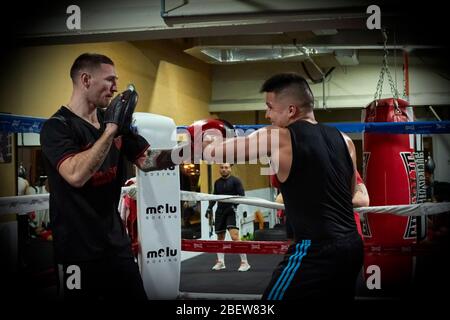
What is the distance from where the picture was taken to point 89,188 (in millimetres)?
2041

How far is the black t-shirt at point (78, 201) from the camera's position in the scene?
200 centimetres

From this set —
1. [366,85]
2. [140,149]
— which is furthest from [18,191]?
[366,85]

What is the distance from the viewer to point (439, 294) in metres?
3.69

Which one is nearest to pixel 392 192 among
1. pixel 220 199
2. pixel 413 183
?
pixel 413 183

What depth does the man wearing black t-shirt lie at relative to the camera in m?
1.96

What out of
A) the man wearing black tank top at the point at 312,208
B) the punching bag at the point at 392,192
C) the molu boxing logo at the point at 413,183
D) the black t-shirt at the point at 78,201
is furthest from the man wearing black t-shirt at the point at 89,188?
the molu boxing logo at the point at 413,183

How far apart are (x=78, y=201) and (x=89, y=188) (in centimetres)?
7

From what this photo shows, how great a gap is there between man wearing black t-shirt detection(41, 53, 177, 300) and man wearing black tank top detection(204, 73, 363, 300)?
1.53 ft

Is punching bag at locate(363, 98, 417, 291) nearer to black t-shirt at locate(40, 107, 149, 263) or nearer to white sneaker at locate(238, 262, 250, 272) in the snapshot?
black t-shirt at locate(40, 107, 149, 263)

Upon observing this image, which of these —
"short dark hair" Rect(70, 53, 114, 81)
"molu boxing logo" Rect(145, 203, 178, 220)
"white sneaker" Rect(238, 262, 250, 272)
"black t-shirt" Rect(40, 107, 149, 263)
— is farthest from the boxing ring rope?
"white sneaker" Rect(238, 262, 250, 272)

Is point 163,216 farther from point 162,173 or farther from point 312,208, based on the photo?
point 312,208

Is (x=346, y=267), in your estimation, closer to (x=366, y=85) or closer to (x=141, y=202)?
(x=141, y=202)

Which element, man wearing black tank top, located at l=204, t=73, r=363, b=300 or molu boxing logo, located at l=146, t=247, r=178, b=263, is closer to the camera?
man wearing black tank top, located at l=204, t=73, r=363, b=300

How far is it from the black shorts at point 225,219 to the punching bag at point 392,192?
8.12ft
